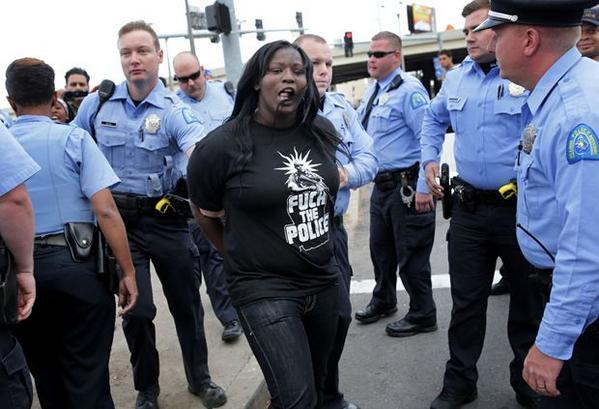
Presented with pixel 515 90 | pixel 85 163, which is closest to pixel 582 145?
pixel 515 90

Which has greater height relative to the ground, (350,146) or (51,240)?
(350,146)

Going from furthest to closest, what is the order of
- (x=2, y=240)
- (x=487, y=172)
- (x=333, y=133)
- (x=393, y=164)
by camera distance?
(x=393, y=164) → (x=487, y=172) → (x=333, y=133) → (x=2, y=240)

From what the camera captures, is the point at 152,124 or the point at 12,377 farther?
the point at 152,124

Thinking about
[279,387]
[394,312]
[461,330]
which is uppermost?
[279,387]

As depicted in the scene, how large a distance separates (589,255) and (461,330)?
5.72 ft

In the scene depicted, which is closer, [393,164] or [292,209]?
[292,209]

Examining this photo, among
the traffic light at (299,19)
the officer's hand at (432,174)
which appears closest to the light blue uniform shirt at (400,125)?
the officer's hand at (432,174)

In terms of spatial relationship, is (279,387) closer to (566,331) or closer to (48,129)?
(566,331)

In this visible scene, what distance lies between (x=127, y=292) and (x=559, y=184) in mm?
2105

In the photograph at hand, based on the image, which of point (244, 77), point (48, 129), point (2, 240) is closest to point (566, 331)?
point (244, 77)

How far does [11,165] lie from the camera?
221cm

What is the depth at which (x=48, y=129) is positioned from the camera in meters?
2.86

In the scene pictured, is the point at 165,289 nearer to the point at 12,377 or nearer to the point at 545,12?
the point at 12,377

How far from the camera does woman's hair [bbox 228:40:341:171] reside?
2590 millimetres
